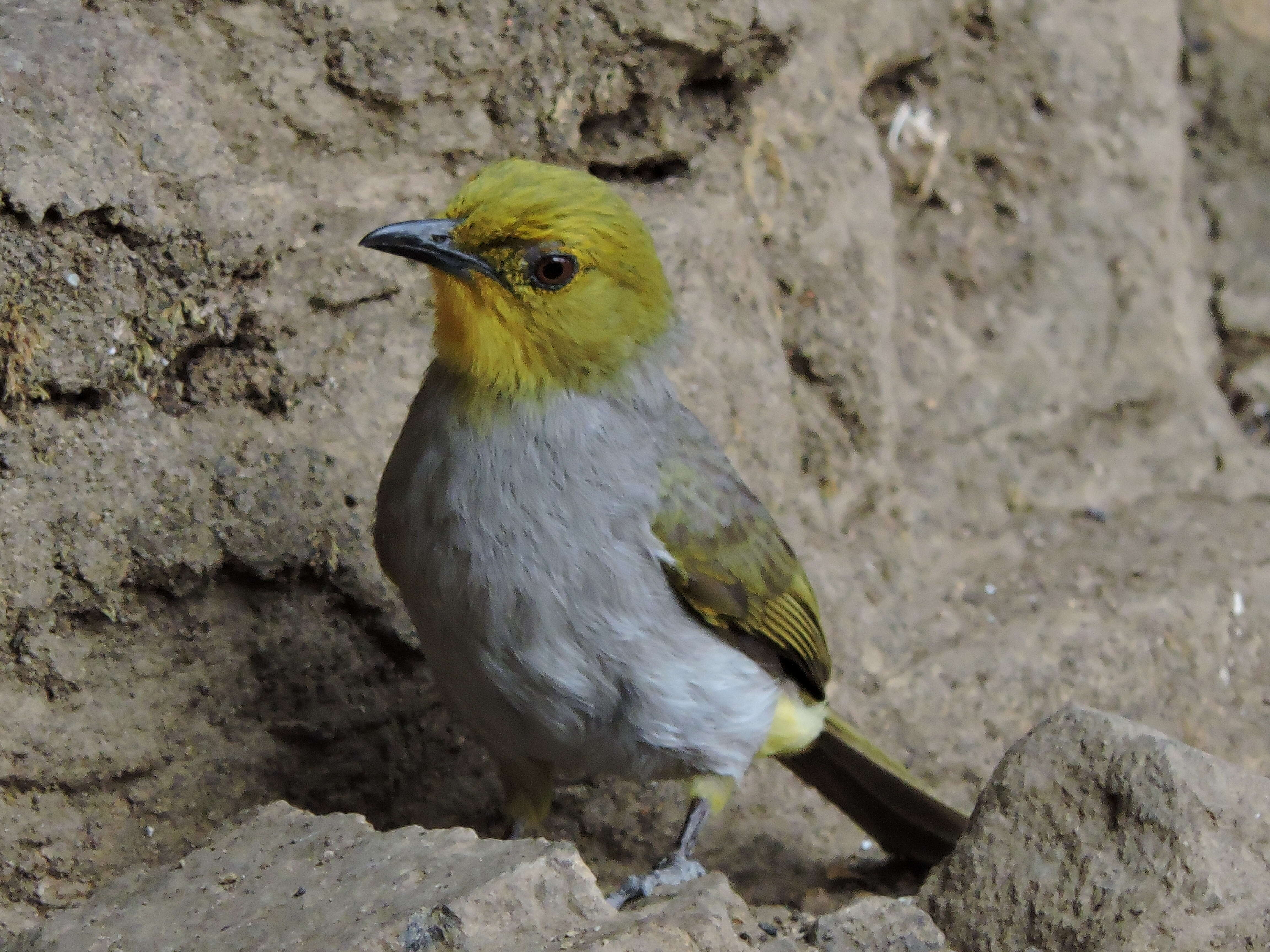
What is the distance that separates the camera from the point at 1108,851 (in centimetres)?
340

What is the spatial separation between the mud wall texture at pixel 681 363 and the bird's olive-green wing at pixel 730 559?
2.92ft

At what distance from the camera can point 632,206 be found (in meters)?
4.95

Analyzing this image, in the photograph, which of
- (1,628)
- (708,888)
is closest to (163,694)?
(1,628)

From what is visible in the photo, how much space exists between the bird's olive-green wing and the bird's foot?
62 centimetres

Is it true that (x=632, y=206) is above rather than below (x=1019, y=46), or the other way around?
below

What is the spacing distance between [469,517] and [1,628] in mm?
1202

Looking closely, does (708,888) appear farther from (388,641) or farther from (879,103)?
(879,103)

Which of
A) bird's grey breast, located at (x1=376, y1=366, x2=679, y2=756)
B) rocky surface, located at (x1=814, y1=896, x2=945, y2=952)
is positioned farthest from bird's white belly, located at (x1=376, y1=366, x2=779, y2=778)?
rocky surface, located at (x1=814, y1=896, x2=945, y2=952)

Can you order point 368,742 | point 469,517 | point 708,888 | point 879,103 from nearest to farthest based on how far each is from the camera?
point 708,888 → point 469,517 → point 368,742 → point 879,103

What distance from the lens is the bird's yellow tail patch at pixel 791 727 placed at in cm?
417

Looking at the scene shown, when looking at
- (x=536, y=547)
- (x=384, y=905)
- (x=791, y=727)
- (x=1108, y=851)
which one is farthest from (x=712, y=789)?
(x=384, y=905)

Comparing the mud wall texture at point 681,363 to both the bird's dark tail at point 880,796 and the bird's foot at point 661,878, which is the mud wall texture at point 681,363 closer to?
the bird's dark tail at point 880,796

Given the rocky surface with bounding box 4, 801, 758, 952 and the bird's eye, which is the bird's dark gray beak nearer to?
the bird's eye

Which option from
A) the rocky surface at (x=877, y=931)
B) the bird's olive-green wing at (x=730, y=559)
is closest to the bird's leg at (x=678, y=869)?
the rocky surface at (x=877, y=931)
